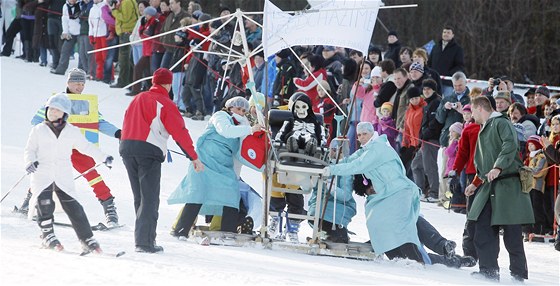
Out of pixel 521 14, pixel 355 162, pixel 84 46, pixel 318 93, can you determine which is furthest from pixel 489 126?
pixel 521 14

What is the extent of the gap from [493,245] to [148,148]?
310cm

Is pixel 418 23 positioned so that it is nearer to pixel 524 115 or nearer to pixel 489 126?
pixel 524 115

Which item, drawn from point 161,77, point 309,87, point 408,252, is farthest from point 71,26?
point 408,252

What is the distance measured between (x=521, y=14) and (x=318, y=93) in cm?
1255

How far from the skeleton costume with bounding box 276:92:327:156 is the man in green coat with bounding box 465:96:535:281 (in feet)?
5.51

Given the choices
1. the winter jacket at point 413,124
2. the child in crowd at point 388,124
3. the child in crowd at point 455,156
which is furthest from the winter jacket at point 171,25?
the child in crowd at point 455,156

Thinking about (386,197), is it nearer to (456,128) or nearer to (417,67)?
(456,128)

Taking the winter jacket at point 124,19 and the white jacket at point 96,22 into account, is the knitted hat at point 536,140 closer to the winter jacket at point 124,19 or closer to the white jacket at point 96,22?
the winter jacket at point 124,19

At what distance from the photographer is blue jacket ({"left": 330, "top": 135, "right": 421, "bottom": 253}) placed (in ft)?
36.1

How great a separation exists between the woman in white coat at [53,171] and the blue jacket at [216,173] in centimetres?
149

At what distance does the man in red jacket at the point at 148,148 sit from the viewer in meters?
10.4

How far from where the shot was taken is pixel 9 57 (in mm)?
25000

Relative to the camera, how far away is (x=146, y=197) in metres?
10.4

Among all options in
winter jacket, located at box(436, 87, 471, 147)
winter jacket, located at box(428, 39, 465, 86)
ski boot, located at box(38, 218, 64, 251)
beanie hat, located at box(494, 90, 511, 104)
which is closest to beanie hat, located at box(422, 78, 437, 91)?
winter jacket, located at box(436, 87, 471, 147)
